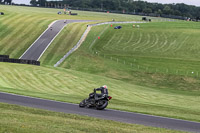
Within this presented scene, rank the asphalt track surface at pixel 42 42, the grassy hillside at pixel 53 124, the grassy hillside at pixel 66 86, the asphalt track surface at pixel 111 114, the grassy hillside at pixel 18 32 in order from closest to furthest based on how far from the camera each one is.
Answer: the grassy hillside at pixel 53 124
the asphalt track surface at pixel 111 114
the grassy hillside at pixel 66 86
the asphalt track surface at pixel 42 42
the grassy hillside at pixel 18 32

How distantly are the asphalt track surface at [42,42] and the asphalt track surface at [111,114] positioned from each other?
44964mm

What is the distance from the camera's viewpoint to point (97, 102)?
87.2ft

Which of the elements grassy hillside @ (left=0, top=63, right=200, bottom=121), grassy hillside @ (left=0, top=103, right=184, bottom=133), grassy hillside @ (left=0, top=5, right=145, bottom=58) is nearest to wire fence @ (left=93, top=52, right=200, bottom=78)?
grassy hillside @ (left=0, top=5, right=145, bottom=58)

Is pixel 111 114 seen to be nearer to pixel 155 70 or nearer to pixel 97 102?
pixel 97 102

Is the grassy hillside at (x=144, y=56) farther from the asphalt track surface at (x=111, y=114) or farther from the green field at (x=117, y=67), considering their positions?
the asphalt track surface at (x=111, y=114)

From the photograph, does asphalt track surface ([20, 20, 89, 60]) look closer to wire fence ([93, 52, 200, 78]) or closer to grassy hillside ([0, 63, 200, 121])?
wire fence ([93, 52, 200, 78])

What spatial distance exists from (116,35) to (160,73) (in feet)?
132

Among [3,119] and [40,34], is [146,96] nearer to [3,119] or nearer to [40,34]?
[3,119]

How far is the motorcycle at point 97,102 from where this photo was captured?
86.1ft

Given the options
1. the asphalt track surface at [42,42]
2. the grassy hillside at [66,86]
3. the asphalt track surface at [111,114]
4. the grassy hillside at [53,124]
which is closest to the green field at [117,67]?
the grassy hillside at [66,86]

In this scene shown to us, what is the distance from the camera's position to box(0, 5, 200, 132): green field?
39266mm

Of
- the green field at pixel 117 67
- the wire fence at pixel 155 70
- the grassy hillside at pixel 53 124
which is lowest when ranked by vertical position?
the wire fence at pixel 155 70

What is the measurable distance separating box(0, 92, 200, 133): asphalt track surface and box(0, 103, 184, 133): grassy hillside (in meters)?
1.79

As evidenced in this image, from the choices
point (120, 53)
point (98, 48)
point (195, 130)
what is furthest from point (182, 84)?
point (195, 130)
